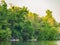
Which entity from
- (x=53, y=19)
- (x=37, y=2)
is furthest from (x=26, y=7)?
(x=53, y=19)

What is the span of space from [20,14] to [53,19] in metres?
1.79

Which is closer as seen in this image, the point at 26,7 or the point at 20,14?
the point at 26,7

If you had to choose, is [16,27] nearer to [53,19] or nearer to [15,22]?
[15,22]

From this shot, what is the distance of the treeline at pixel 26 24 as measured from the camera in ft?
44.5

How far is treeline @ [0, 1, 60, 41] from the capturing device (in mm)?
13553

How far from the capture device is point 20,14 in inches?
563

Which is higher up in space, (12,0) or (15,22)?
(12,0)

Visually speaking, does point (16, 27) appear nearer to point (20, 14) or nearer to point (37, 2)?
point (20, 14)

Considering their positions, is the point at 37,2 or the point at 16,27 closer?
the point at 37,2

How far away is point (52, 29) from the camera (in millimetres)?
14094

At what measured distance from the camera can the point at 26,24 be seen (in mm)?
14148

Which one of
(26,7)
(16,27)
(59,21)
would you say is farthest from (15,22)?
(59,21)

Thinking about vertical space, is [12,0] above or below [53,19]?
above

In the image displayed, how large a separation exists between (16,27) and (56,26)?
2073mm
